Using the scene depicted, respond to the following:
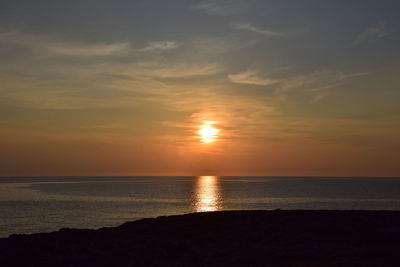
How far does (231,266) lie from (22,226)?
4486 centimetres

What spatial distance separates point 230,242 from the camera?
1978 cm

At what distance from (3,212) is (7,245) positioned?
54069mm

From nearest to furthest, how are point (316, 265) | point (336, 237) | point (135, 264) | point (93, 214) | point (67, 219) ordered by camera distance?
point (316, 265) < point (135, 264) < point (336, 237) < point (67, 219) < point (93, 214)

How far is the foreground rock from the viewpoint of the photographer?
55.0ft

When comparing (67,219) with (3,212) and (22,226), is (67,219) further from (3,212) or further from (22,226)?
(3,212)

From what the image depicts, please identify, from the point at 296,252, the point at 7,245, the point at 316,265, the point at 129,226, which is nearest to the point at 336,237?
the point at 296,252

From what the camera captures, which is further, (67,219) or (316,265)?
(67,219)

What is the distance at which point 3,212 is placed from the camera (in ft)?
225

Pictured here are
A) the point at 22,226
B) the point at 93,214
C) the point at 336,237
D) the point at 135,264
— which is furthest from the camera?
the point at 93,214

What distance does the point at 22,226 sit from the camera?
5359 cm

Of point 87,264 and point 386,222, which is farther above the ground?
point 386,222

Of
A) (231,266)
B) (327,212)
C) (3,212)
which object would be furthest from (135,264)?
(3,212)

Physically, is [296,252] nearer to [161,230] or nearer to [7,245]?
[161,230]

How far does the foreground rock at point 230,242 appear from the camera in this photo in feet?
55.0
